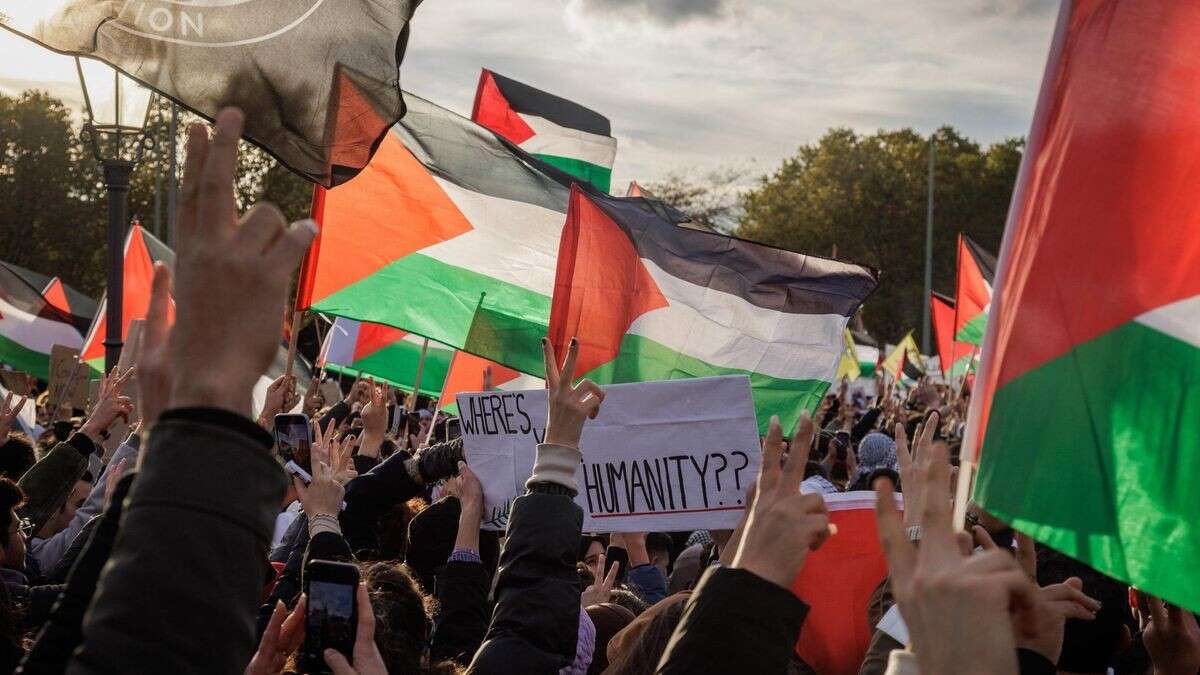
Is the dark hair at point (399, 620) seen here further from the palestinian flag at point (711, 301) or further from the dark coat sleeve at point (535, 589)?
the palestinian flag at point (711, 301)

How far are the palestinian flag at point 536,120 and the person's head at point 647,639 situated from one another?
946 centimetres

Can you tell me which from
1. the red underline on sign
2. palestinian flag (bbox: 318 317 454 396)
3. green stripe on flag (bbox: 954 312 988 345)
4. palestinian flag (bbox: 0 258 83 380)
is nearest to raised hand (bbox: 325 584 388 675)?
the red underline on sign

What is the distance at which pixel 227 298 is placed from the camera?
1500mm

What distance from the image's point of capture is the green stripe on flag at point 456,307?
777 centimetres

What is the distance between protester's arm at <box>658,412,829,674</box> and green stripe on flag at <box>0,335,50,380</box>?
1291cm

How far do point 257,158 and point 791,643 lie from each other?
37571 mm

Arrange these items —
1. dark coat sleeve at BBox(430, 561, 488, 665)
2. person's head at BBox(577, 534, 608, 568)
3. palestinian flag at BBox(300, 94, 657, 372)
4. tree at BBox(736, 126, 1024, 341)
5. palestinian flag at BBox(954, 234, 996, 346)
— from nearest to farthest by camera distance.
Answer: dark coat sleeve at BBox(430, 561, 488, 665) < person's head at BBox(577, 534, 608, 568) < palestinian flag at BBox(300, 94, 657, 372) < palestinian flag at BBox(954, 234, 996, 346) < tree at BBox(736, 126, 1024, 341)

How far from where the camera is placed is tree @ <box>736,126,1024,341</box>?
6078 cm

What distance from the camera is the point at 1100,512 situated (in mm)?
2422

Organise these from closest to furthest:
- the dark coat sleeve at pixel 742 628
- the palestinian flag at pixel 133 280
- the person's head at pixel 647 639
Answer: the dark coat sleeve at pixel 742 628 < the person's head at pixel 647 639 < the palestinian flag at pixel 133 280

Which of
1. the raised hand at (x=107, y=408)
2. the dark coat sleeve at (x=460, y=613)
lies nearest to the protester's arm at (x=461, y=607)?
the dark coat sleeve at (x=460, y=613)

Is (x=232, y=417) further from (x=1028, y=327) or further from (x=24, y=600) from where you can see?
(x=24, y=600)

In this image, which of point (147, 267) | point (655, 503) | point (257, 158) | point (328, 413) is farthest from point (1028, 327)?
point (257, 158)

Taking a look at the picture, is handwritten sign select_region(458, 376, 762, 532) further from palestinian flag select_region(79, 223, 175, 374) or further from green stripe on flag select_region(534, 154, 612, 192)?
palestinian flag select_region(79, 223, 175, 374)
